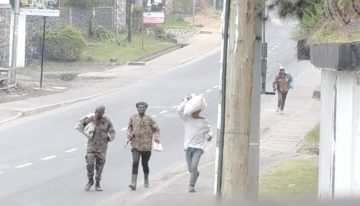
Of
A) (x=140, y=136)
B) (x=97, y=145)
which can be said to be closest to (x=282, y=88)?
(x=140, y=136)

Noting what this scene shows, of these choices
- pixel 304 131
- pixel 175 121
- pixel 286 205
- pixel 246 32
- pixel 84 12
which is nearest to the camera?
pixel 286 205

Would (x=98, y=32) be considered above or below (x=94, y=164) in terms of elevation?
above

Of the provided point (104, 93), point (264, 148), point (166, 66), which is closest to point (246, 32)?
point (264, 148)

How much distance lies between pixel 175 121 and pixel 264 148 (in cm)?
505

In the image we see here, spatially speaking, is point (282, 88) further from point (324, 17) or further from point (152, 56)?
Result: point (152, 56)

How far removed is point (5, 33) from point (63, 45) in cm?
391

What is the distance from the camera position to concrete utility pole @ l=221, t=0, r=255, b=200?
7.20 metres

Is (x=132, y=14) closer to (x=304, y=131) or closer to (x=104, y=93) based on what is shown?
(x=104, y=93)

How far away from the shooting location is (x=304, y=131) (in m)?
22.3

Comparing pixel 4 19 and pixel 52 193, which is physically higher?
pixel 4 19

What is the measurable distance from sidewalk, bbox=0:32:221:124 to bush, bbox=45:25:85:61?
264 centimetres

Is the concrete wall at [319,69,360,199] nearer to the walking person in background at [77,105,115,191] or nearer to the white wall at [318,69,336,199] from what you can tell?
the white wall at [318,69,336,199]

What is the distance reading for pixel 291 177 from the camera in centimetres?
1410

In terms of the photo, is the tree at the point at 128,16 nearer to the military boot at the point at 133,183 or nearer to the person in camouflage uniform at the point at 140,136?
the person in camouflage uniform at the point at 140,136
